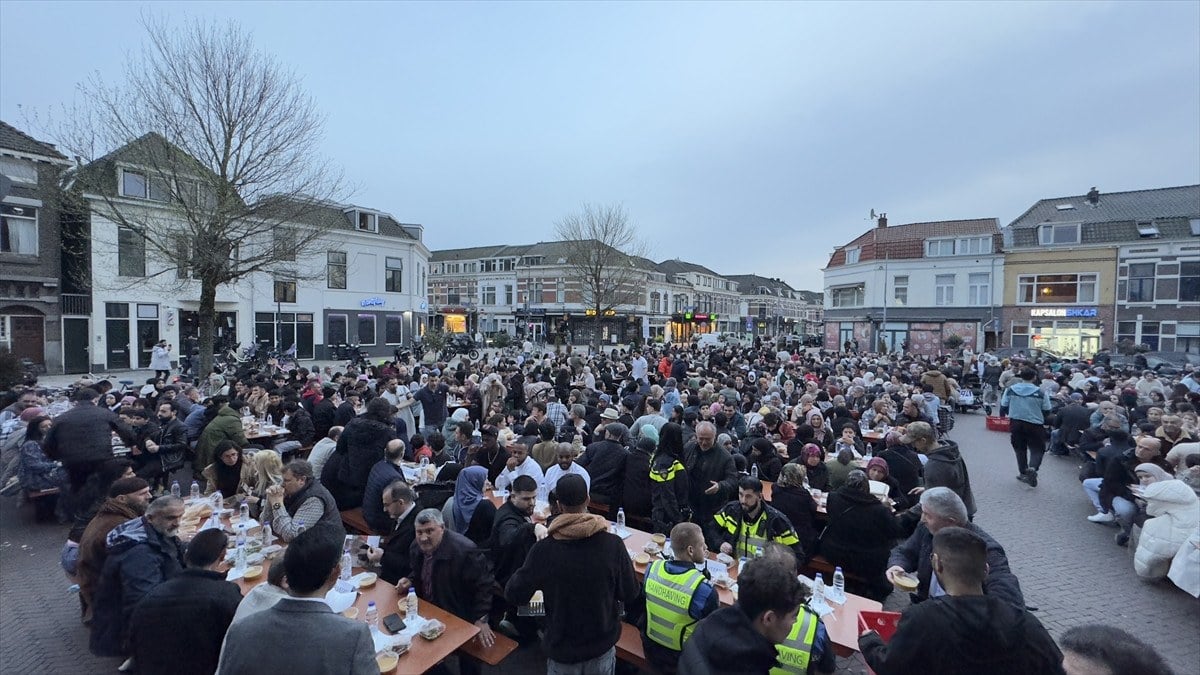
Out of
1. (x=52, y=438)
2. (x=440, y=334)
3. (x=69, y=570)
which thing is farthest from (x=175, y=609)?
(x=440, y=334)

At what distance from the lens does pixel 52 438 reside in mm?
6199

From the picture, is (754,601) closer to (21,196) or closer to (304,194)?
(304,194)

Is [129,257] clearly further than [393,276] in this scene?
No

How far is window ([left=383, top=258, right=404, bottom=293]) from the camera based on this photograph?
101ft

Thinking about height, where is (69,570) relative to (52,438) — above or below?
below

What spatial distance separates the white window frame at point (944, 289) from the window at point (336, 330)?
37.0 m

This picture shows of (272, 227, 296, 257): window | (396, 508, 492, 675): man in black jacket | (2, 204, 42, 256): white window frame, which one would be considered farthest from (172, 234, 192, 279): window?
(396, 508, 492, 675): man in black jacket

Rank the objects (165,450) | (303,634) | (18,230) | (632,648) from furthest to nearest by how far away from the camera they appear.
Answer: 1. (18,230)
2. (165,450)
3. (632,648)
4. (303,634)

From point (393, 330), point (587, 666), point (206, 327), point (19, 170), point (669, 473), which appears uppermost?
point (19, 170)

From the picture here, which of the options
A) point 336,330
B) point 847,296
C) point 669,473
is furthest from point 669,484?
point 847,296

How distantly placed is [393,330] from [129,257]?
12.7 meters

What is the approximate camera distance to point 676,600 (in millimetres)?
3062

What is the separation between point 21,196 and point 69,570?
865 inches

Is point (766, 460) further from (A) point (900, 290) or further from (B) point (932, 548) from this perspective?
(A) point (900, 290)
